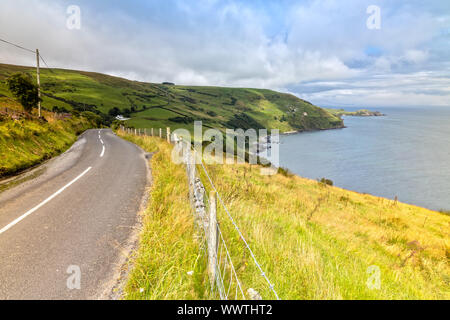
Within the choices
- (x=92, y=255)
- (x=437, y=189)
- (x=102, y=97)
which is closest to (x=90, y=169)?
(x=92, y=255)

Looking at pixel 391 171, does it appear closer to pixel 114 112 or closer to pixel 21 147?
pixel 21 147

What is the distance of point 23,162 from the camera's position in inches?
435

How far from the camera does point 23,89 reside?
23266 mm

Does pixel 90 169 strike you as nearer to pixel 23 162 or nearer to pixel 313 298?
pixel 23 162

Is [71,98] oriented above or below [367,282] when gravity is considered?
above

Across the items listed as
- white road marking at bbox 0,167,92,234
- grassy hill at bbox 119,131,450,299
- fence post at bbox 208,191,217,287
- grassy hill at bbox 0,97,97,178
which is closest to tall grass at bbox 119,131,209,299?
grassy hill at bbox 119,131,450,299

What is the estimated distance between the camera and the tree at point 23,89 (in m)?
22.9

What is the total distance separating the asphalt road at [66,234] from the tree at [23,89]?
2122cm

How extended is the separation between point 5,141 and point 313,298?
15743 mm

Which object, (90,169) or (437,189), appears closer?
(90,169)

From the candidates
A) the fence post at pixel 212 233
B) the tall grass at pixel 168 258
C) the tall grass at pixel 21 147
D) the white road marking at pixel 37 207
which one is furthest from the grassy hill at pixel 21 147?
the fence post at pixel 212 233

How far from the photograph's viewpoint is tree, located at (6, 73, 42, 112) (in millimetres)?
22861

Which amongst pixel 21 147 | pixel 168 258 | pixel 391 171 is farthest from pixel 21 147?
pixel 391 171

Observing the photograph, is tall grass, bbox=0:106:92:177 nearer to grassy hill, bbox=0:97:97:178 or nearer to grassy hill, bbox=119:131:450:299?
grassy hill, bbox=0:97:97:178
